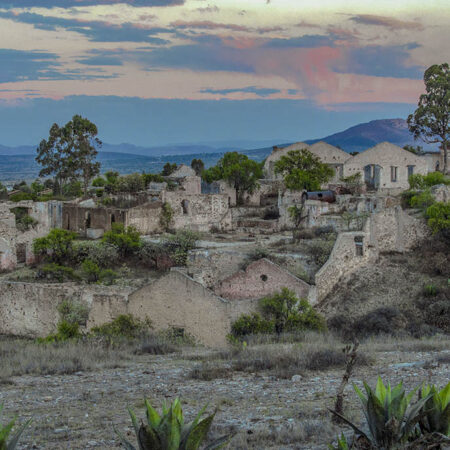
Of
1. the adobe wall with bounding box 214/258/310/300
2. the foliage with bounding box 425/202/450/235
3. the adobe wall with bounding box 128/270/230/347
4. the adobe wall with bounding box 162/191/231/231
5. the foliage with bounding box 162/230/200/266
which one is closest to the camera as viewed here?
the adobe wall with bounding box 128/270/230/347

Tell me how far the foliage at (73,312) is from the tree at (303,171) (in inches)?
785

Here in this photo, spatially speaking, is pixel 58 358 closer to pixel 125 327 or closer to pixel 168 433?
pixel 125 327

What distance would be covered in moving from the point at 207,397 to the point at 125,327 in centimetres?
803

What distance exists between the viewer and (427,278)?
21.2 m

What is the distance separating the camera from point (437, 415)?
19.9ft

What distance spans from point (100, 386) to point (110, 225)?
21994 mm

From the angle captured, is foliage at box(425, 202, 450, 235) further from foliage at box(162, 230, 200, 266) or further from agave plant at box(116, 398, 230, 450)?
agave plant at box(116, 398, 230, 450)

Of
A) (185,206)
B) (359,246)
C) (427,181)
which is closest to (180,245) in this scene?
(185,206)

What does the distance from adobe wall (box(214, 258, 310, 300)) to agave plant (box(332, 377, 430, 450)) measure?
42.3 ft

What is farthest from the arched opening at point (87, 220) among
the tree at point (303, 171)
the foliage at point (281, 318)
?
the foliage at point (281, 318)

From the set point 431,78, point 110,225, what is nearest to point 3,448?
point 110,225

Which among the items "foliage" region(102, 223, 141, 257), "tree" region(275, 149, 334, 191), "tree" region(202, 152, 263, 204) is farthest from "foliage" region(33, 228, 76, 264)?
"tree" region(202, 152, 263, 204)

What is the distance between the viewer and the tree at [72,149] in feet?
163

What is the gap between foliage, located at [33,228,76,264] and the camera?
27.2 metres
